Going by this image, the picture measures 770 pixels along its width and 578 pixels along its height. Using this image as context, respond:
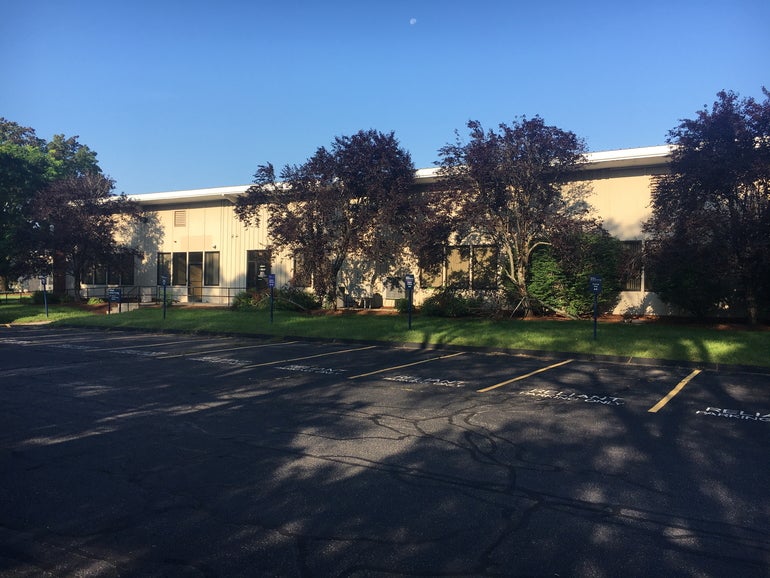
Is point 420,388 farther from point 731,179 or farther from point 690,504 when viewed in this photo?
point 731,179

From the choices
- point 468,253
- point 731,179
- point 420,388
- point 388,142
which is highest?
point 388,142

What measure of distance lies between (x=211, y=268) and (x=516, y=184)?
20861mm

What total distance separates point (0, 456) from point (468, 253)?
22775 millimetres

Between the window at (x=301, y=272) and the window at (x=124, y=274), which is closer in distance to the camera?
the window at (x=301, y=272)

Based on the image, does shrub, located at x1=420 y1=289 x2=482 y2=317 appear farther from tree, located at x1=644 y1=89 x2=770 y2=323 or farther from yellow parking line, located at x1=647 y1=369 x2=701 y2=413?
yellow parking line, located at x1=647 y1=369 x2=701 y2=413

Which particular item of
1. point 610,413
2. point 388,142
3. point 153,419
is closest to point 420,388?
point 610,413

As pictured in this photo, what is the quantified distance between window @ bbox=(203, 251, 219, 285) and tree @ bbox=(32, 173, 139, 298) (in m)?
4.88

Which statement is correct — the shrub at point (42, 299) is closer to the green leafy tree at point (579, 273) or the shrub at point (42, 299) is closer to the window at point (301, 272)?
the window at point (301, 272)

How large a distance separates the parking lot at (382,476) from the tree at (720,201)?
7256 mm

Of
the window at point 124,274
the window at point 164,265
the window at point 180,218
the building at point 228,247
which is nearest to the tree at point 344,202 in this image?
the building at point 228,247

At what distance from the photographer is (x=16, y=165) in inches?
1439

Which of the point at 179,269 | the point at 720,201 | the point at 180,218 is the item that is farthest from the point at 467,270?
the point at 180,218

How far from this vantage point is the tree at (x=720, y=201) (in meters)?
17.4

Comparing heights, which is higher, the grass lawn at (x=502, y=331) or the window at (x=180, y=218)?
the window at (x=180, y=218)
